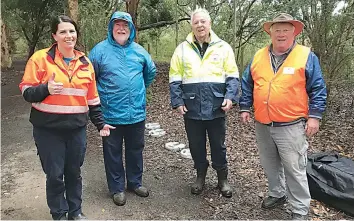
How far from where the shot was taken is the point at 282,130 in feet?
10.9

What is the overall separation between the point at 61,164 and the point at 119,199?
945mm

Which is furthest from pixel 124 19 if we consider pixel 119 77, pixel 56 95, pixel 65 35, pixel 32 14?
pixel 32 14

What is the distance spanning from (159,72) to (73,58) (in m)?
11.1

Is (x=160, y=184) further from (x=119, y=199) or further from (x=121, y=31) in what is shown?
(x=121, y=31)

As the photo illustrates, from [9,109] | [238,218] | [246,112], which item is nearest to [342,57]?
[246,112]

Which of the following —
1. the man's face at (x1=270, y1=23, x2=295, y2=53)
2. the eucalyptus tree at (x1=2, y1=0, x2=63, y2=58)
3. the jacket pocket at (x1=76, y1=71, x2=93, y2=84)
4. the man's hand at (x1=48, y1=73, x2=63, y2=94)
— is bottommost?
the man's hand at (x1=48, y1=73, x2=63, y2=94)

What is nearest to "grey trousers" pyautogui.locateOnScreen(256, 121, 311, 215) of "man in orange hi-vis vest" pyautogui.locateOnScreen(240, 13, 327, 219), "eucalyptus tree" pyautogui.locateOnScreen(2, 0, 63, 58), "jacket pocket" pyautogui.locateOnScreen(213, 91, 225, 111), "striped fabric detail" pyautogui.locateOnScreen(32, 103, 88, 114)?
"man in orange hi-vis vest" pyautogui.locateOnScreen(240, 13, 327, 219)

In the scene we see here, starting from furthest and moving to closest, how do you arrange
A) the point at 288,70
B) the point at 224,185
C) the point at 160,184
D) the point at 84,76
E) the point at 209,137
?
the point at 160,184
the point at 224,185
the point at 209,137
the point at 288,70
the point at 84,76

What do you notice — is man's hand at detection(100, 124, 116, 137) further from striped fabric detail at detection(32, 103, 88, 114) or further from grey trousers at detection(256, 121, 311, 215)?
grey trousers at detection(256, 121, 311, 215)

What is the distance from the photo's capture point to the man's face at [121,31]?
11.7 ft

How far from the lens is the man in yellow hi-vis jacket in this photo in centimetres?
366

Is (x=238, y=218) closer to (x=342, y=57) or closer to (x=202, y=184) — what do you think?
(x=202, y=184)

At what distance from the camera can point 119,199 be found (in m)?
3.82

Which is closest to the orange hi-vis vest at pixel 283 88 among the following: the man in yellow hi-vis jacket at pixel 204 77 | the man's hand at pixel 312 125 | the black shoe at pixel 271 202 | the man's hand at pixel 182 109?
the man's hand at pixel 312 125
